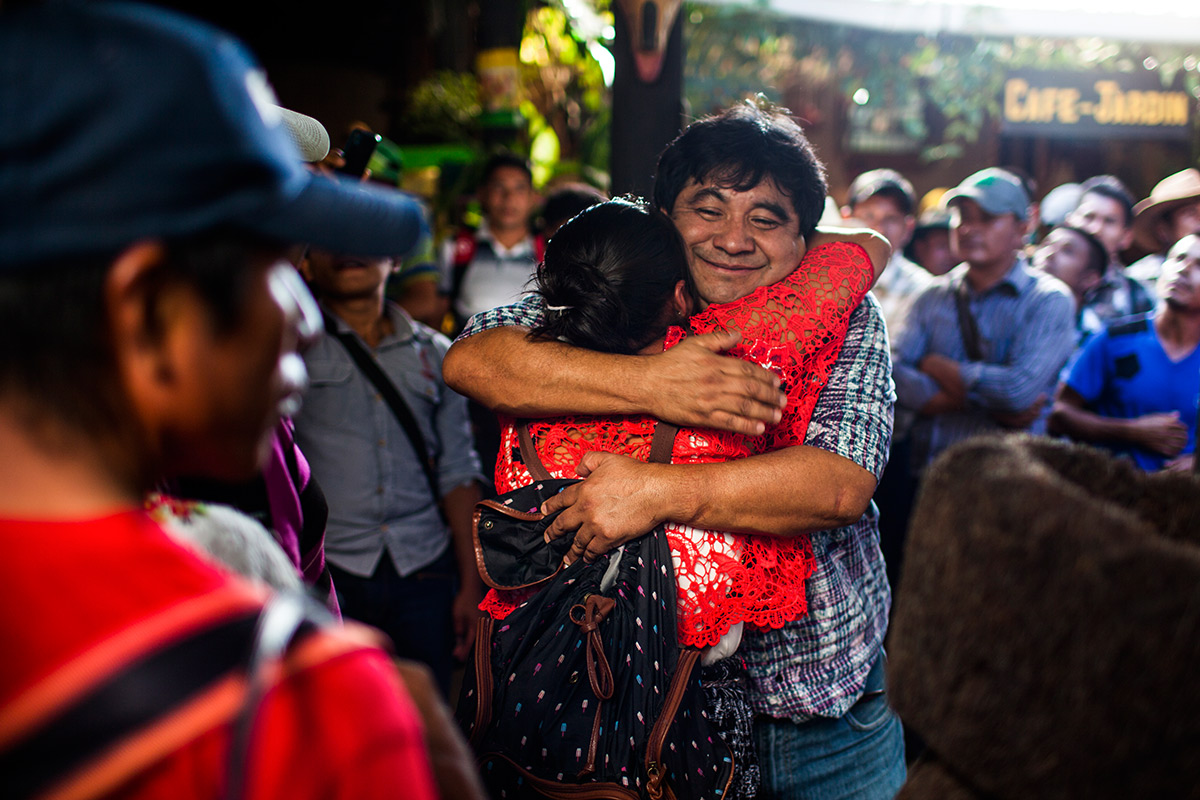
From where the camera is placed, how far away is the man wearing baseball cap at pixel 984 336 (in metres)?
4.12

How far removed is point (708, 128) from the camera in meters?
1.91

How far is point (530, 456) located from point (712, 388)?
40 centimetres

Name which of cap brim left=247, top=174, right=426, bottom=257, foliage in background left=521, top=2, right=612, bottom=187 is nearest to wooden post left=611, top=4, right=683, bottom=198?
cap brim left=247, top=174, right=426, bottom=257

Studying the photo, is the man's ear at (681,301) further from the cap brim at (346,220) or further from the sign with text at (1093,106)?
the sign with text at (1093,106)

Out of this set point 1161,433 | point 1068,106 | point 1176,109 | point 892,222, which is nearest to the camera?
point 1161,433

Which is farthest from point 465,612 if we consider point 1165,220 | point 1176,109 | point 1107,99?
point 1176,109

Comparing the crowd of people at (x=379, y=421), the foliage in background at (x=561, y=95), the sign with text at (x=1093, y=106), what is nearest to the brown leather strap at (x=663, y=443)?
the crowd of people at (x=379, y=421)

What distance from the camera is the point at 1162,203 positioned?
580 cm

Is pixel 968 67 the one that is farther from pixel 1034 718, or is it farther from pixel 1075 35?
pixel 1034 718

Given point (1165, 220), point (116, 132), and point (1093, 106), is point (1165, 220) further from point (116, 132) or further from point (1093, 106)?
point (116, 132)

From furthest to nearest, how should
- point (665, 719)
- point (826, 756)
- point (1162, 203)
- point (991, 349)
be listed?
point (1162, 203), point (991, 349), point (826, 756), point (665, 719)

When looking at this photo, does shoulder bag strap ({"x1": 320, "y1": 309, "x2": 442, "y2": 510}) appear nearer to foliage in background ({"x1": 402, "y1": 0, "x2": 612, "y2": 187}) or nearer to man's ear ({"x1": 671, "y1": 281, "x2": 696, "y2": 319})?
man's ear ({"x1": 671, "y1": 281, "x2": 696, "y2": 319})

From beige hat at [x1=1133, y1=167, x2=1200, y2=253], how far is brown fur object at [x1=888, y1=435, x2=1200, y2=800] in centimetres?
602

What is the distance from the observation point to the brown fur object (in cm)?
68
